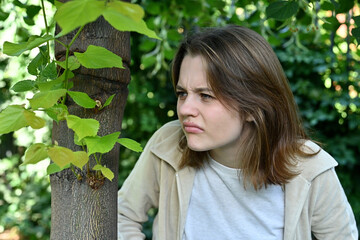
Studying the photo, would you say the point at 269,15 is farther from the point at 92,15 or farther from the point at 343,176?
the point at 343,176

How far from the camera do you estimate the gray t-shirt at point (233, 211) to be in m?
1.66

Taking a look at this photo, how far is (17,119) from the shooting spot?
846 mm

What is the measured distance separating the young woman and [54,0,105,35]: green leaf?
2.80 feet

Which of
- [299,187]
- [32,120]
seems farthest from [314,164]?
[32,120]

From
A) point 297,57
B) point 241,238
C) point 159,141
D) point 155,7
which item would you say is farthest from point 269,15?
point 297,57

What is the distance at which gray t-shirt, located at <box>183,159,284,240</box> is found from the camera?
166 cm

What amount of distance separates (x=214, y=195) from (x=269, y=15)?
0.67m

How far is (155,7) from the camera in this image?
2576 millimetres

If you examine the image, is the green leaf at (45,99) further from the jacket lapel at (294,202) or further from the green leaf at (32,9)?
the jacket lapel at (294,202)

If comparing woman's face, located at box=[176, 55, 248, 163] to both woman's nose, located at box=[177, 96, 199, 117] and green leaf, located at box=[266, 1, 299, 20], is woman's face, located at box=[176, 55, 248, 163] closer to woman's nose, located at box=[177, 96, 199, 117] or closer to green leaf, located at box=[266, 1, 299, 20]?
woman's nose, located at box=[177, 96, 199, 117]

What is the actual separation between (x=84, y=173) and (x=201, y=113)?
0.47 meters

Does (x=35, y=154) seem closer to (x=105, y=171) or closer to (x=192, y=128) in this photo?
(x=105, y=171)

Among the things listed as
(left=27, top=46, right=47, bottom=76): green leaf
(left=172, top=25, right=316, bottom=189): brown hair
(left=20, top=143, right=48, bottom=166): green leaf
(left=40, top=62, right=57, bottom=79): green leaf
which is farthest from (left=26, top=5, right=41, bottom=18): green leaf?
(left=20, top=143, right=48, bottom=166): green leaf

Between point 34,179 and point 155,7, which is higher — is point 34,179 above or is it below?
below
